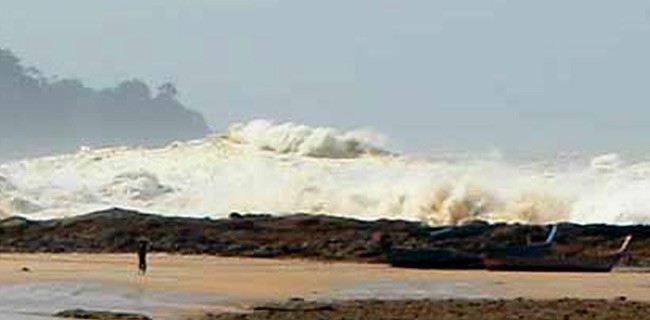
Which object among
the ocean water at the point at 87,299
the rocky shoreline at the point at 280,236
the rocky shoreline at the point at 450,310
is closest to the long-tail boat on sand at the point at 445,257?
the rocky shoreline at the point at 280,236

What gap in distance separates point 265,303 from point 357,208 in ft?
96.9

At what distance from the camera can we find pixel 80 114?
15300cm

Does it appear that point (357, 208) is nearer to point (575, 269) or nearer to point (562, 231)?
point (562, 231)

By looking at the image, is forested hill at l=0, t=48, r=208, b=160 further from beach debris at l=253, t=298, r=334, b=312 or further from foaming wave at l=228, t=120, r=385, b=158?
beach debris at l=253, t=298, r=334, b=312

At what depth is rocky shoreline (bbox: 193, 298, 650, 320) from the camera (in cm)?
2495

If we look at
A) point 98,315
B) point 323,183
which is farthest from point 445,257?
point 323,183

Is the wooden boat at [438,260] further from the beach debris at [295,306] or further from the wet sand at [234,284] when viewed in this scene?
the beach debris at [295,306]

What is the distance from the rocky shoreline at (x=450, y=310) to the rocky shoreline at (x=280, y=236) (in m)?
14.1

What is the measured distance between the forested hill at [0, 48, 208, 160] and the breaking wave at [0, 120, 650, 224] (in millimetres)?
67932

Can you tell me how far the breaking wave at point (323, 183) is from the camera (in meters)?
54.8

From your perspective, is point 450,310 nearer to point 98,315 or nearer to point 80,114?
point 98,315

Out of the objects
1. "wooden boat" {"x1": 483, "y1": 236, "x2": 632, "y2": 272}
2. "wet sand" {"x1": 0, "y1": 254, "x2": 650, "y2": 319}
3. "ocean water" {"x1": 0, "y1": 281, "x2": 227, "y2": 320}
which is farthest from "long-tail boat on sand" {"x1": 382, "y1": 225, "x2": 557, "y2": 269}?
"ocean water" {"x1": 0, "y1": 281, "x2": 227, "y2": 320}

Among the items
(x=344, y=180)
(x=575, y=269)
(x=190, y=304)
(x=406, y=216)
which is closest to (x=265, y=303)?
(x=190, y=304)

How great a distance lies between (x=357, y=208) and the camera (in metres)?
57.1
